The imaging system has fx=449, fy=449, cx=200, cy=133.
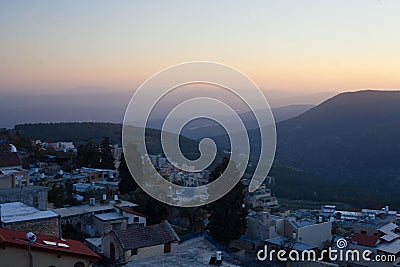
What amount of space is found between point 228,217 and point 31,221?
6.98m

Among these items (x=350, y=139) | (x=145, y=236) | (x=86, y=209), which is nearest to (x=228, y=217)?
(x=145, y=236)

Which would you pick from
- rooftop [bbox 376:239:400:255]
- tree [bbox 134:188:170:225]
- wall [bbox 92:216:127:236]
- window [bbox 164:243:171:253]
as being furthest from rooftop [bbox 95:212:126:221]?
rooftop [bbox 376:239:400:255]

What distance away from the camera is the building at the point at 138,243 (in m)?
12.7

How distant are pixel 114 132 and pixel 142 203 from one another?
44.9m

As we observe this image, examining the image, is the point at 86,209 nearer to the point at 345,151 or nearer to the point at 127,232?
the point at 127,232

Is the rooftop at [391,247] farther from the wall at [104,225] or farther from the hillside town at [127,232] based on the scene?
the wall at [104,225]

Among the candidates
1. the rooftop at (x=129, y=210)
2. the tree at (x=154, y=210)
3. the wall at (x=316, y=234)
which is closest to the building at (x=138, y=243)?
the rooftop at (x=129, y=210)

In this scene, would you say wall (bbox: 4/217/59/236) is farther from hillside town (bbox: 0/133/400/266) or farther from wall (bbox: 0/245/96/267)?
wall (bbox: 0/245/96/267)

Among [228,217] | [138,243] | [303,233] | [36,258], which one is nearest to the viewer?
[36,258]

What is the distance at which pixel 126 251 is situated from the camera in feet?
41.3

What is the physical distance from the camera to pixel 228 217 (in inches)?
619

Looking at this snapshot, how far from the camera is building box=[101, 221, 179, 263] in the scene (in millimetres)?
12688

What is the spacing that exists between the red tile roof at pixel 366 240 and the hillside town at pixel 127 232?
35 mm

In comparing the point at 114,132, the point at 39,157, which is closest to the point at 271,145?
the point at 39,157
